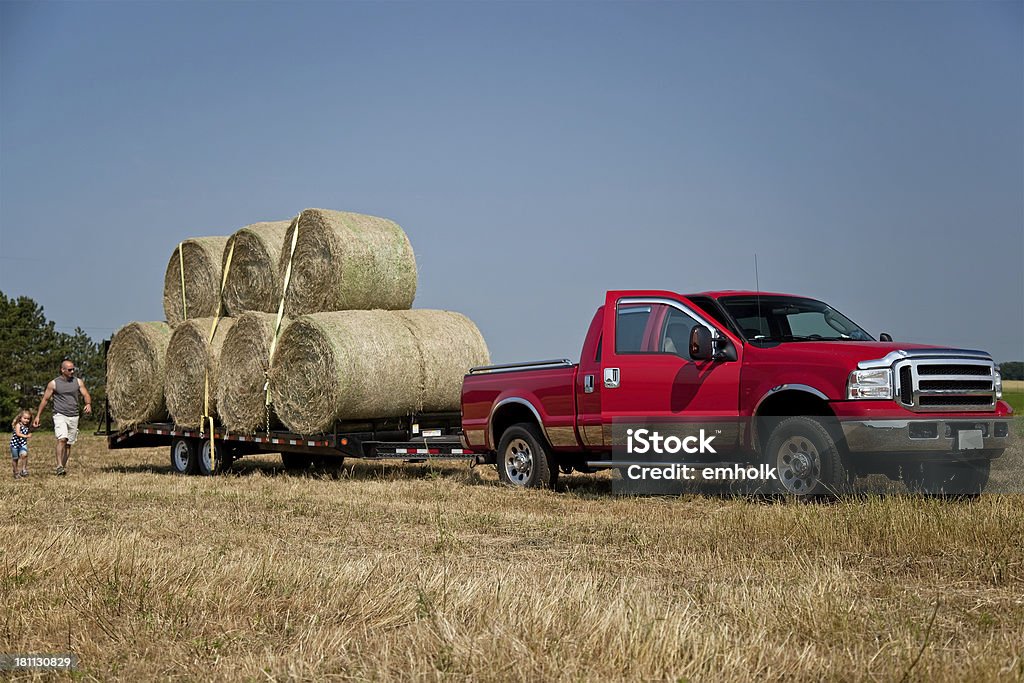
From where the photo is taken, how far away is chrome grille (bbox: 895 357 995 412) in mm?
9547

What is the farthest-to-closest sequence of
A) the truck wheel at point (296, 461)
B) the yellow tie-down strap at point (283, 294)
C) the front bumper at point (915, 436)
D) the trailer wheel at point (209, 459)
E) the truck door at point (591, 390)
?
1. the truck wheel at point (296, 461)
2. the trailer wheel at point (209, 459)
3. the yellow tie-down strap at point (283, 294)
4. the truck door at point (591, 390)
5. the front bumper at point (915, 436)

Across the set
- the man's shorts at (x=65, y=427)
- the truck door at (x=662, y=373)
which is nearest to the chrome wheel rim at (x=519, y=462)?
the truck door at (x=662, y=373)

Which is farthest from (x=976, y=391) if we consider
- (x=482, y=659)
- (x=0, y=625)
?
(x=0, y=625)

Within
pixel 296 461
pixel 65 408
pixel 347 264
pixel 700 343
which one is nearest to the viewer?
pixel 700 343

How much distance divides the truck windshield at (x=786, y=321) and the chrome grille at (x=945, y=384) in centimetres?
128

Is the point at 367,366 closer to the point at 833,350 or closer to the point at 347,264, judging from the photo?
the point at 347,264

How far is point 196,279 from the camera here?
17125mm

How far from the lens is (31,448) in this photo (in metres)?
24.4

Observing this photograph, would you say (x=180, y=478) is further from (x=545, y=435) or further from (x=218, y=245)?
(x=545, y=435)

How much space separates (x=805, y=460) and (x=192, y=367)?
951 centimetres

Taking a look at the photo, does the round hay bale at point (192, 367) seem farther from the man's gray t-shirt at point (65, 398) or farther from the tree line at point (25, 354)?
the tree line at point (25, 354)

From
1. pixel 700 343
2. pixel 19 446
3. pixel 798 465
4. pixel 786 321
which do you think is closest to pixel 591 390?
pixel 700 343

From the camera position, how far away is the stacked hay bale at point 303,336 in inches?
552

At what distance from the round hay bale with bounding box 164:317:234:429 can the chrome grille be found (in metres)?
9.62
